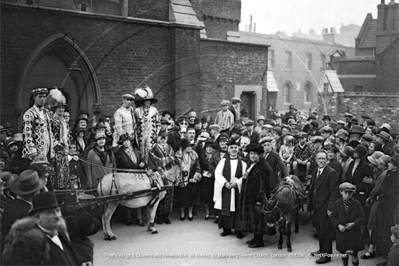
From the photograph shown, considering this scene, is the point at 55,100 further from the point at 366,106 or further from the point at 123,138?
the point at 366,106

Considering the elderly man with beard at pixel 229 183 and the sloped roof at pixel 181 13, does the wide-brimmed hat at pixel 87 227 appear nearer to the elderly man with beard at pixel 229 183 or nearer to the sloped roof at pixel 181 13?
the elderly man with beard at pixel 229 183

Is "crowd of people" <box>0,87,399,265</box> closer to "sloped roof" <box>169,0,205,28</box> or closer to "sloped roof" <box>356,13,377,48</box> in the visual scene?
"sloped roof" <box>169,0,205,28</box>

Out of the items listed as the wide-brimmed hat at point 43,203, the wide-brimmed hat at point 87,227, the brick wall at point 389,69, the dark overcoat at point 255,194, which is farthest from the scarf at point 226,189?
the brick wall at point 389,69

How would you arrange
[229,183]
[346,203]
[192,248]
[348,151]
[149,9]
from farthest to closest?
[149,9]
[229,183]
[348,151]
[192,248]
[346,203]

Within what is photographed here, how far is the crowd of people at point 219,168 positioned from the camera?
613 cm

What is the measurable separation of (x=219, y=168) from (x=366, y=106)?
12781 millimetres

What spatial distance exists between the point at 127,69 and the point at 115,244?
632 cm

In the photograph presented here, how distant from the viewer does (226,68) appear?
1548 cm

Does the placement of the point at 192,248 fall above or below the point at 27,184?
below

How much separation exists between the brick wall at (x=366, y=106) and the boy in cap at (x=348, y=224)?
12.1m

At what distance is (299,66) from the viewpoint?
3909 centimetres

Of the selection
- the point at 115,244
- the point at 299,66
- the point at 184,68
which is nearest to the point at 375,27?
the point at 299,66

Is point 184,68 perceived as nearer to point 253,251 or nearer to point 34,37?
point 34,37

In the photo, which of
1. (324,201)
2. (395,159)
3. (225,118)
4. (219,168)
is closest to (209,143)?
(219,168)
